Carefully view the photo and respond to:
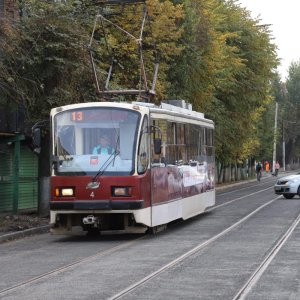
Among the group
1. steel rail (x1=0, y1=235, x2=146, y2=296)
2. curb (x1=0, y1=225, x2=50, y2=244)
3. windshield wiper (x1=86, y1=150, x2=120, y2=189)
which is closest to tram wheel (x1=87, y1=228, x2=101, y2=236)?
curb (x1=0, y1=225, x2=50, y2=244)

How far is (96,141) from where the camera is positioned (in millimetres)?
15211

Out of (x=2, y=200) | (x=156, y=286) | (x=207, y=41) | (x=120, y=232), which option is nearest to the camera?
(x=156, y=286)

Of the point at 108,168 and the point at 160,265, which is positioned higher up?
the point at 108,168

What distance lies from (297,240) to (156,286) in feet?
20.1

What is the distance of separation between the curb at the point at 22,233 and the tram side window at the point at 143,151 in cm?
385

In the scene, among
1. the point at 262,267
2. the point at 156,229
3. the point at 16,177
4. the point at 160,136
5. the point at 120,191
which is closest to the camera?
the point at 262,267

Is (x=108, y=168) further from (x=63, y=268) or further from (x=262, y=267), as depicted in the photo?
(x=262, y=267)

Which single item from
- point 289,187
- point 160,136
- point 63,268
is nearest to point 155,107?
point 160,136

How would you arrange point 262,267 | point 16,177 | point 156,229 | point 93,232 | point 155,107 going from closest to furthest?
1. point 262,267
2. point 155,107
3. point 156,229
4. point 93,232
5. point 16,177

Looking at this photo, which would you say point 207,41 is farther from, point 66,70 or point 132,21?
point 66,70

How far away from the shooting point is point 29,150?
79.4ft

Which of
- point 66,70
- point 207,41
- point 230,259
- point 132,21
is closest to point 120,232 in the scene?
point 66,70

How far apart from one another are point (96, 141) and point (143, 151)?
3.53 ft

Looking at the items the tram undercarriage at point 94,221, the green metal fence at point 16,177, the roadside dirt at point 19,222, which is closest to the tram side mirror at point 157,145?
the tram undercarriage at point 94,221
